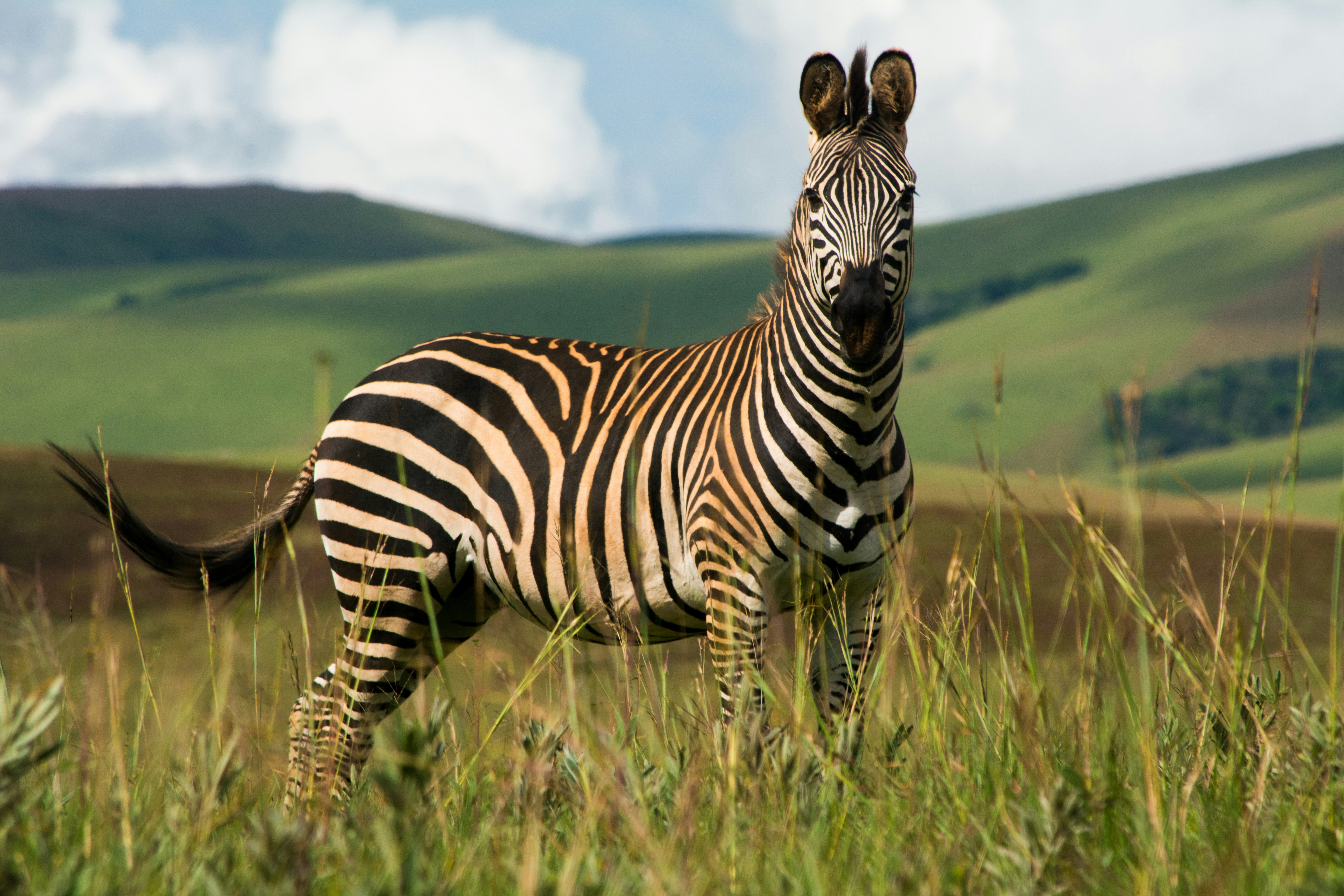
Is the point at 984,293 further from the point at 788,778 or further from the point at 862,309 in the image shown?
the point at 788,778

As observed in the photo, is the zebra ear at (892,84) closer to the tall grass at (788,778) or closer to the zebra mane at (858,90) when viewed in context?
the zebra mane at (858,90)

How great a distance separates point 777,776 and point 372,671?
8.34 feet

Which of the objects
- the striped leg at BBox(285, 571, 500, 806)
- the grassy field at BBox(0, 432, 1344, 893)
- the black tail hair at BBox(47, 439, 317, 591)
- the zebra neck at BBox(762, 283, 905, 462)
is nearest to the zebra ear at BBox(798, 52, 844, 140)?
the zebra neck at BBox(762, 283, 905, 462)

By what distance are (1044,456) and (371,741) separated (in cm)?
5377

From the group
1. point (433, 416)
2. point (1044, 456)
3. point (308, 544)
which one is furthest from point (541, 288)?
point (433, 416)

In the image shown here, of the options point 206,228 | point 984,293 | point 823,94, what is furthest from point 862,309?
point 206,228

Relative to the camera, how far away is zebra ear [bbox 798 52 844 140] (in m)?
3.87

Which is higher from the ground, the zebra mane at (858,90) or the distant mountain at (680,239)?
the distant mountain at (680,239)

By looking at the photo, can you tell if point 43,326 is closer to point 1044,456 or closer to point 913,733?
point 1044,456

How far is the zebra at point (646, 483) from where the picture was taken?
3.64 m

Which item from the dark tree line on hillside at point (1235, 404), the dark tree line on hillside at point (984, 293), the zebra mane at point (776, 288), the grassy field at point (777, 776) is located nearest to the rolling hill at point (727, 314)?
the dark tree line on hillside at point (984, 293)

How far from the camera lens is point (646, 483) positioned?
13.9 feet

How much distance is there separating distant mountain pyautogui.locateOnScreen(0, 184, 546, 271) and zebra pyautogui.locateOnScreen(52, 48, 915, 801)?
124496mm

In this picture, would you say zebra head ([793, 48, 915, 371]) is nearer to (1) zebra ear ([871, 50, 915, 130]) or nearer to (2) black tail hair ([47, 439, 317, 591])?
(1) zebra ear ([871, 50, 915, 130])
